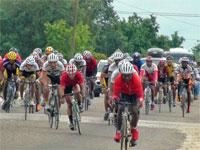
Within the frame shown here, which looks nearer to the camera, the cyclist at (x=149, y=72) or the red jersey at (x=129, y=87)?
the red jersey at (x=129, y=87)

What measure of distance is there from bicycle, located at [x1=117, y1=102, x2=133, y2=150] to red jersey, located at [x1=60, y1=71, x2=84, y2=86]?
360 cm

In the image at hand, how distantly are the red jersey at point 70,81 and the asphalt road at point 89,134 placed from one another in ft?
3.90

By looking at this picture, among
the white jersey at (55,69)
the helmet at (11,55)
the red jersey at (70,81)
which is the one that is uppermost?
the helmet at (11,55)

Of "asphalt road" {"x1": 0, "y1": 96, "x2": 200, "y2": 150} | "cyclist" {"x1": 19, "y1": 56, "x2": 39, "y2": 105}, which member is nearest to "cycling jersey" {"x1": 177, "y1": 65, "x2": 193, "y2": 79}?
"asphalt road" {"x1": 0, "y1": 96, "x2": 200, "y2": 150}

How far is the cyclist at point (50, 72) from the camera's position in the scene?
1697cm

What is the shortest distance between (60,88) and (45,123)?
7.75ft

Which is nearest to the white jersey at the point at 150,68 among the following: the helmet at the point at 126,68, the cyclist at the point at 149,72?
the cyclist at the point at 149,72

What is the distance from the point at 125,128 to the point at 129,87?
0.85 m

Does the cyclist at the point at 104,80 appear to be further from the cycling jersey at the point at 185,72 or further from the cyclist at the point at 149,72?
the cycling jersey at the point at 185,72

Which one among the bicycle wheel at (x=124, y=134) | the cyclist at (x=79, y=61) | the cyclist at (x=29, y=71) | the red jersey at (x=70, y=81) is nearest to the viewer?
the bicycle wheel at (x=124, y=134)

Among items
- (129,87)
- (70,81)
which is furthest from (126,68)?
(70,81)

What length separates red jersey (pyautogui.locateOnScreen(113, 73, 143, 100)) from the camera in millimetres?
12398

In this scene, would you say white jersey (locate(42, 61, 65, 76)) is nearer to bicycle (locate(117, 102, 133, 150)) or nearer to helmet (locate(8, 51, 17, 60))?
helmet (locate(8, 51, 17, 60))

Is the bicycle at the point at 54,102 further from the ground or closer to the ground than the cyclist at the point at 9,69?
closer to the ground
